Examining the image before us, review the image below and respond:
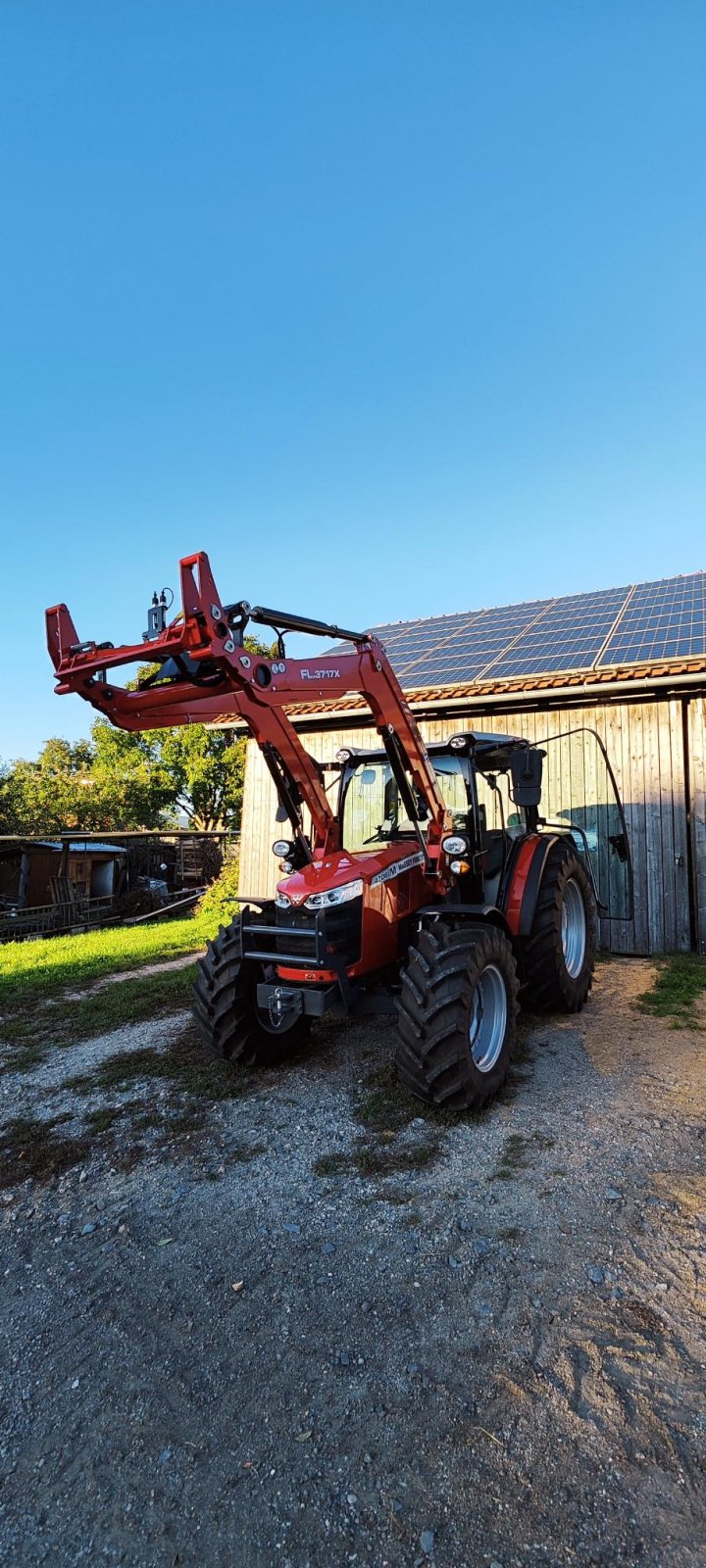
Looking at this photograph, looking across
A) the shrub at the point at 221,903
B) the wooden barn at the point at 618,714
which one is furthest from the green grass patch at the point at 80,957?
the wooden barn at the point at 618,714

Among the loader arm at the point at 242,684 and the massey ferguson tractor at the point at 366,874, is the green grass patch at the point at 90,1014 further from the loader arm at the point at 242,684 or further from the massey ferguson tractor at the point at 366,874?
the loader arm at the point at 242,684

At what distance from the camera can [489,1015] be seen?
187 inches

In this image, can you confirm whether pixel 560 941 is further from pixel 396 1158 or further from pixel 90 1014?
pixel 90 1014

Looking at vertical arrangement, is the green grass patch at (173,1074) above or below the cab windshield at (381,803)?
below

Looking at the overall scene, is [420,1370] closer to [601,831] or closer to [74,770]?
[601,831]

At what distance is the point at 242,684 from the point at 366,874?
58.5 inches

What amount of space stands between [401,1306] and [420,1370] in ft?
1.03

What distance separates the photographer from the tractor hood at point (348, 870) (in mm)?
4664

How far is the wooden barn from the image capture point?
9078 mm

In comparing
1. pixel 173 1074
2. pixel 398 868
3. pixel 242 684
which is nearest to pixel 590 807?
pixel 398 868

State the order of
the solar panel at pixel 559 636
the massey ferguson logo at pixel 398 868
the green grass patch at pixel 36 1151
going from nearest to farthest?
the green grass patch at pixel 36 1151 < the massey ferguson logo at pixel 398 868 < the solar panel at pixel 559 636

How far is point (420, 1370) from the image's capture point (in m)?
2.45

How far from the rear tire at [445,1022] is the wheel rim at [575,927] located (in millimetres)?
2437

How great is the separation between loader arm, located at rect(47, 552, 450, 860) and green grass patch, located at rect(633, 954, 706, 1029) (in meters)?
2.87
